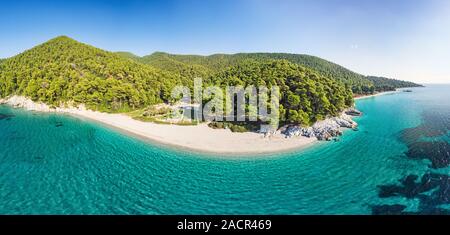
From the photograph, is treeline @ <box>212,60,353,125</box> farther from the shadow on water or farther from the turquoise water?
the shadow on water

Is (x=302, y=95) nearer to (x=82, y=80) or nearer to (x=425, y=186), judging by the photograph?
(x=425, y=186)

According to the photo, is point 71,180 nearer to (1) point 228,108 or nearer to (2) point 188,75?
(1) point 228,108

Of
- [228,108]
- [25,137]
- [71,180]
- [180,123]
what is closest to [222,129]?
[228,108]

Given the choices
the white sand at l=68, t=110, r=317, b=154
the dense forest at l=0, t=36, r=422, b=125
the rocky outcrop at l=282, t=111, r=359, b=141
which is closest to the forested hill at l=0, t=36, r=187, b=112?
the dense forest at l=0, t=36, r=422, b=125

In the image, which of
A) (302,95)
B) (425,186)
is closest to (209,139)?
(302,95)
